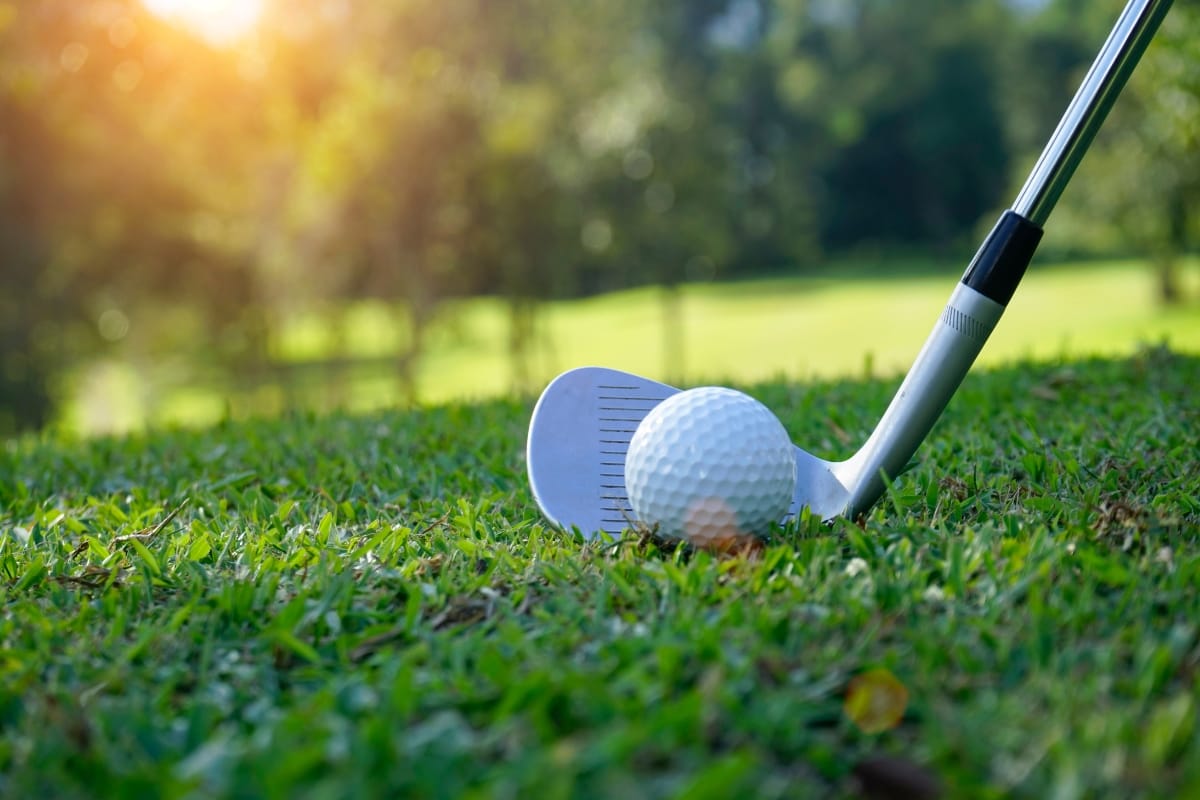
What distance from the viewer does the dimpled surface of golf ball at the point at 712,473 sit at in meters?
2.06

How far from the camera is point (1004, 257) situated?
2016 mm

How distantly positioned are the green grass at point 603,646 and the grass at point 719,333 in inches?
548

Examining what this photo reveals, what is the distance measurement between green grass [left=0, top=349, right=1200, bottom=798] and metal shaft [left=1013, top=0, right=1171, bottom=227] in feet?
2.12

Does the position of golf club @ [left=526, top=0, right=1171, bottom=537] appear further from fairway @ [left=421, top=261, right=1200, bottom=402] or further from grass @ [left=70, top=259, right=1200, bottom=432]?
fairway @ [left=421, top=261, right=1200, bottom=402]

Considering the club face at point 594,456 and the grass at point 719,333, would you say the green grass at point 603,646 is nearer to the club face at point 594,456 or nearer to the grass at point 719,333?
the club face at point 594,456

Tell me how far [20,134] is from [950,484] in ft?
51.6

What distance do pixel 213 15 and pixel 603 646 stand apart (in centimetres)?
1586

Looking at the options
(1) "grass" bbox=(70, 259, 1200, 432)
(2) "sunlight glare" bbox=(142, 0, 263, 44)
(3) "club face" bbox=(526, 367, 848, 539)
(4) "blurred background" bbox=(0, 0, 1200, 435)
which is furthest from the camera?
(1) "grass" bbox=(70, 259, 1200, 432)

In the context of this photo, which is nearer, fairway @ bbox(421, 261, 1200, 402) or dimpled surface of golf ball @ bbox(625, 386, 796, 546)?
dimpled surface of golf ball @ bbox(625, 386, 796, 546)

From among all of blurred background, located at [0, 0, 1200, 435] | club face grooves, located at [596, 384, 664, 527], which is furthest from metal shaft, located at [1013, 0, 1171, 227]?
blurred background, located at [0, 0, 1200, 435]

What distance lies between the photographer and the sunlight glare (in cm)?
1274

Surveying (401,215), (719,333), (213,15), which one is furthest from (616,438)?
(719,333)

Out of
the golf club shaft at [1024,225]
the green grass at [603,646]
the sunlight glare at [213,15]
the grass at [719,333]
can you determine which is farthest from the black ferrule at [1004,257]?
the grass at [719,333]

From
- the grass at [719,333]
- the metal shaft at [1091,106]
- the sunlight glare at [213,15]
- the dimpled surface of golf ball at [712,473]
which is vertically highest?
the sunlight glare at [213,15]
